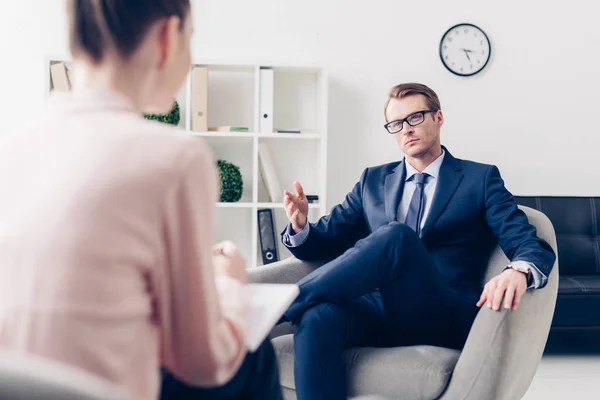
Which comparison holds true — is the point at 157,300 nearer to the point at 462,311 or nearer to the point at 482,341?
the point at 482,341

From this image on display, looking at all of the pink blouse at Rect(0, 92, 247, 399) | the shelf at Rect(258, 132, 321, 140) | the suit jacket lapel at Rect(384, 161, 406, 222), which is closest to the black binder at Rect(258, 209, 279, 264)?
the shelf at Rect(258, 132, 321, 140)

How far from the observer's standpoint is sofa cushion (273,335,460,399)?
1.75m

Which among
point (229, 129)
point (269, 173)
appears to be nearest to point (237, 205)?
point (269, 173)

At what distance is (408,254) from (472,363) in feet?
1.12

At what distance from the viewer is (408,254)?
1.85m

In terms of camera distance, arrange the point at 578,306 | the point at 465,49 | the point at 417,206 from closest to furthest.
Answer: the point at 417,206
the point at 578,306
the point at 465,49

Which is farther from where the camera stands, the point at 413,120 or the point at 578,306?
the point at 578,306

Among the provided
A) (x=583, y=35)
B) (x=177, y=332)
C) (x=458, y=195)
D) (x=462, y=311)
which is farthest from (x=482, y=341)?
(x=583, y=35)

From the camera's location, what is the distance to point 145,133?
0.76 m

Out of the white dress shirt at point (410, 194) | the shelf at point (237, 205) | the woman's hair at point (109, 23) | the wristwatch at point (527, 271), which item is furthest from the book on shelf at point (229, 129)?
the woman's hair at point (109, 23)

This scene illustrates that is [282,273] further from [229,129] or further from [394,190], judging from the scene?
[229,129]

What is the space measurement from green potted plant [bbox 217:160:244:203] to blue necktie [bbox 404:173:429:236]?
1.35 m

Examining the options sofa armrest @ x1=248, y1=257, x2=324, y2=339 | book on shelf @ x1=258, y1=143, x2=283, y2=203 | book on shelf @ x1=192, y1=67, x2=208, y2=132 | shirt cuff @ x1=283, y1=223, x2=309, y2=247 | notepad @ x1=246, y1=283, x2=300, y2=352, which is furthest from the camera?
book on shelf @ x1=258, y1=143, x2=283, y2=203

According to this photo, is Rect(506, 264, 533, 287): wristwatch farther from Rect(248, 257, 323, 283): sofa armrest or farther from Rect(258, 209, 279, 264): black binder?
Rect(258, 209, 279, 264): black binder
